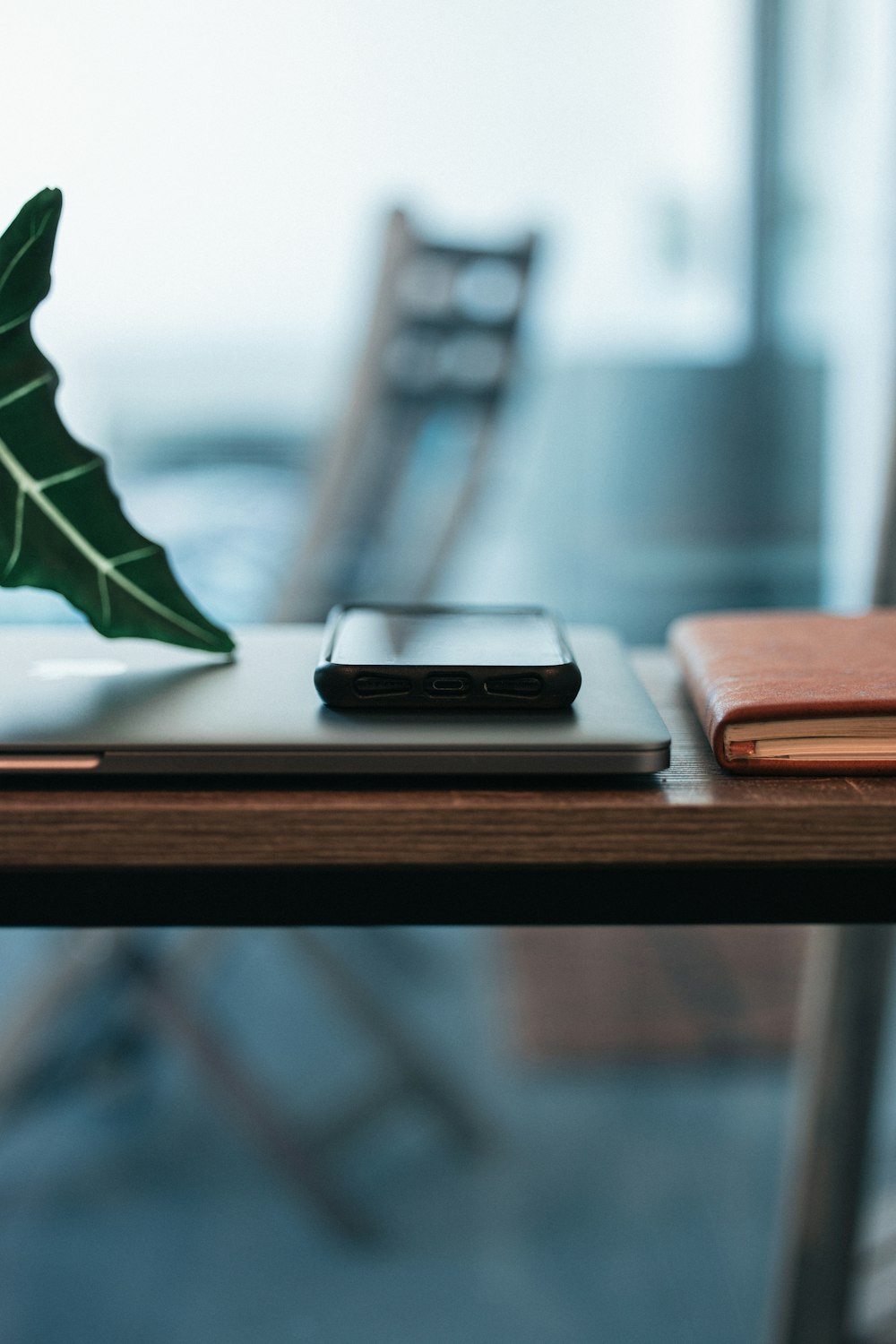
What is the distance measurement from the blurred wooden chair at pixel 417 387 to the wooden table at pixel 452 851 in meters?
0.86

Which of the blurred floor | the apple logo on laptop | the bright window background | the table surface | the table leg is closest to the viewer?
the table surface

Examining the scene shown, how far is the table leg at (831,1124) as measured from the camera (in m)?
0.75

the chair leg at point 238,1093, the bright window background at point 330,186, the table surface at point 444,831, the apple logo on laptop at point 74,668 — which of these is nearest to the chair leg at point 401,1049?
the chair leg at point 238,1093

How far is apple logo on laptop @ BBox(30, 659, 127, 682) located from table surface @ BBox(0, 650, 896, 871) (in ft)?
0.33

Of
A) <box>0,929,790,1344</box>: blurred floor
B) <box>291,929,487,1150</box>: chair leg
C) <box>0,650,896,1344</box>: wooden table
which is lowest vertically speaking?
<box>0,929,790,1344</box>: blurred floor

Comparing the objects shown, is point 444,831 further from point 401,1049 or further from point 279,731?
point 401,1049

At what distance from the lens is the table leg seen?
75 centimetres

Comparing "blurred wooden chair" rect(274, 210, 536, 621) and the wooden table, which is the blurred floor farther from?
the wooden table

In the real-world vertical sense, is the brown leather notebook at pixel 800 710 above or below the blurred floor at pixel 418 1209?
above

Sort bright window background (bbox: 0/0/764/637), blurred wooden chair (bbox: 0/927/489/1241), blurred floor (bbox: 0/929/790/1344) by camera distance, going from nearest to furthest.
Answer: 1. blurred floor (bbox: 0/929/790/1344)
2. blurred wooden chair (bbox: 0/927/489/1241)
3. bright window background (bbox: 0/0/764/637)

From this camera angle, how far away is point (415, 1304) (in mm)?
1059

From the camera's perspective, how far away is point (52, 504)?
1.44 feet

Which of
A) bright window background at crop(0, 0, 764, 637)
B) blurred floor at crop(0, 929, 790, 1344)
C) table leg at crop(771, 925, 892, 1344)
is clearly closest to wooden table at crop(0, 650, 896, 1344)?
table leg at crop(771, 925, 892, 1344)

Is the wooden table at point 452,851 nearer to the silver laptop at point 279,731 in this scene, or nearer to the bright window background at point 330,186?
the silver laptop at point 279,731
